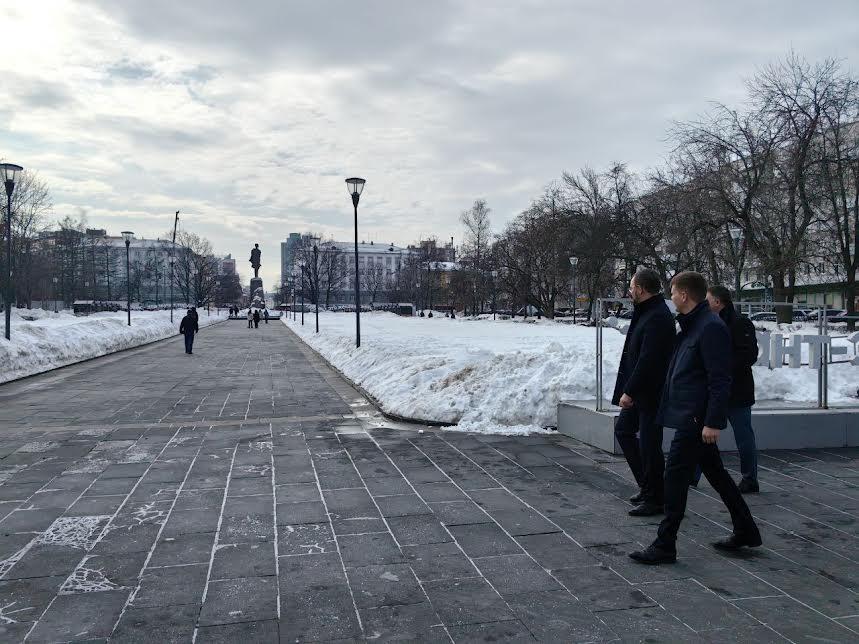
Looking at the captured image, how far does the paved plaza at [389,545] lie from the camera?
3119 millimetres

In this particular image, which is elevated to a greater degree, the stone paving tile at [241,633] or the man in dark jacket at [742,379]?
the man in dark jacket at [742,379]

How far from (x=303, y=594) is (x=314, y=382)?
35.0 feet

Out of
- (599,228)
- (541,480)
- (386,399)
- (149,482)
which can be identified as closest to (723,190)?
(599,228)

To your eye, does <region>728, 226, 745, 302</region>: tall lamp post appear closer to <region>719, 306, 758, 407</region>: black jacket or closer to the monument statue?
<region>719, 306, 758, 407</region>: black jacket

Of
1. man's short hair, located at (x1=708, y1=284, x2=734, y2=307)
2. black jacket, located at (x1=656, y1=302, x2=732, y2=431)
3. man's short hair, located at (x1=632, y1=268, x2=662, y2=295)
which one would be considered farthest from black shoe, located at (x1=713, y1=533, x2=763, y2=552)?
man's short hair, located at (x1=708, y1=284, x2=734, y2=307)

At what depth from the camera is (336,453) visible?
6895 millimetres

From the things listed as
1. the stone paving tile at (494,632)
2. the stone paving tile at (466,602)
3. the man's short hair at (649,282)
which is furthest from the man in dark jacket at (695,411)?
the stone paving tile at (494,632)

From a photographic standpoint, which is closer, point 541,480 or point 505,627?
point 505,627

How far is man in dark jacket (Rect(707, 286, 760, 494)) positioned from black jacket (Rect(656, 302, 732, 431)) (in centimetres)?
149

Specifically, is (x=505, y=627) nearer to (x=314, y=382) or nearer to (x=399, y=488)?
(x=399, y=488)

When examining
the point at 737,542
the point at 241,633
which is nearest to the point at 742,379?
the point at 737,542

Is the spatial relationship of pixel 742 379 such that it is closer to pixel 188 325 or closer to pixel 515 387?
pixel 515 387

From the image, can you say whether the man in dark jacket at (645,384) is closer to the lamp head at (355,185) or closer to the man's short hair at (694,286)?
the man's short hair at (694,286)

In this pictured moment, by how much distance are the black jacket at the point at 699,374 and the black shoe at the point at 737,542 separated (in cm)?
84
